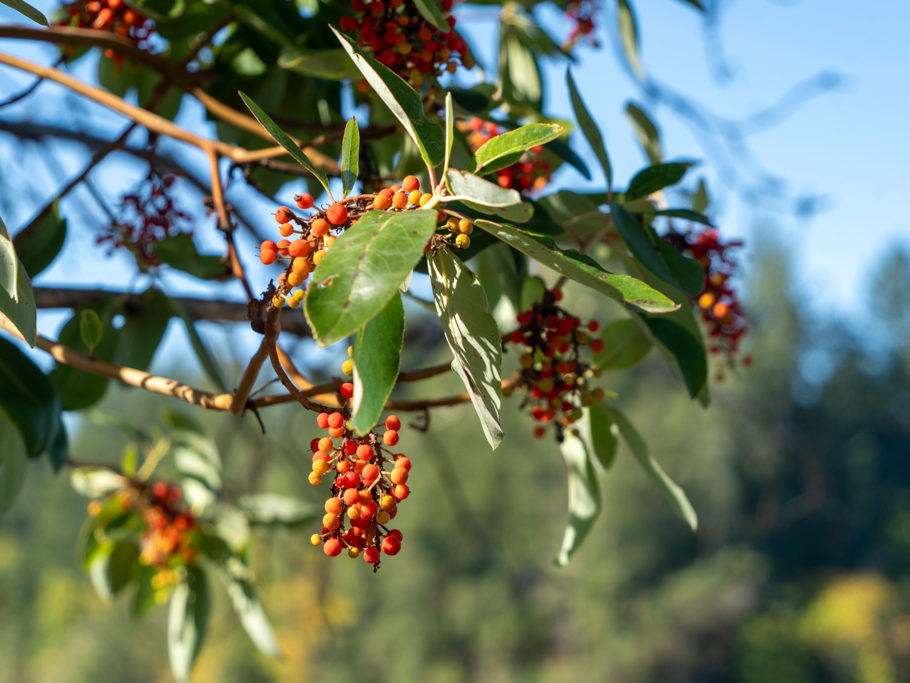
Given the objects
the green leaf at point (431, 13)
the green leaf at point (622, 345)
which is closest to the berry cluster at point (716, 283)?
the green leaf at point (622, 345)

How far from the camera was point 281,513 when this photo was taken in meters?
1.07

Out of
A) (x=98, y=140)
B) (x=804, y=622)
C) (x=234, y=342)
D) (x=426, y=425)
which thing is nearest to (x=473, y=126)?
(x=426, y=425)

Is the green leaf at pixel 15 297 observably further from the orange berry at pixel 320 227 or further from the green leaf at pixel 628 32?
the green leaf at pixel 628 32

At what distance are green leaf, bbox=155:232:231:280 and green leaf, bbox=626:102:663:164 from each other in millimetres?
437

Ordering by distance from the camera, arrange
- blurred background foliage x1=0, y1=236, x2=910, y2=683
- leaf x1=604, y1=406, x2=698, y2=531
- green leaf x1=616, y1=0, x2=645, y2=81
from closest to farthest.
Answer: leaf x1=604, y1=406, x2=698, y2=531, green leaf x1=616, y1=0, x2=645, y2=81, blurred background foliage x1=0, y1=236, x2=910, y2=683

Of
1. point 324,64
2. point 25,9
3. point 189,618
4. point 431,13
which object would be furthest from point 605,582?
point 25,9

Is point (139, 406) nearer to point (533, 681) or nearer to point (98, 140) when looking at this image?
point (533, 681)

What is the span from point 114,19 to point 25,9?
369 mm

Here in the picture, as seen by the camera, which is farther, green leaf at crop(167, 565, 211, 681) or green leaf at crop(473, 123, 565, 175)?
green leaf at crop(167, 565, 211, 681)

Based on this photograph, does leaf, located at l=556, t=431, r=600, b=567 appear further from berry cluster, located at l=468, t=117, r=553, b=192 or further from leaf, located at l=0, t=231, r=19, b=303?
leaf, located at l=0, t=231, r=19, b=303

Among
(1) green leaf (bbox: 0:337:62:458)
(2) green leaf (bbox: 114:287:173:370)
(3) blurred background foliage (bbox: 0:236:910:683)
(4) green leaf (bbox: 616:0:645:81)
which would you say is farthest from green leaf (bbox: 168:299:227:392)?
(3) blurred background foliage (bbox: 0:236:910:683)

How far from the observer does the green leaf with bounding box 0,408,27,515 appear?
0.78 metres

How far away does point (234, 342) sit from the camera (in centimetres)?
230

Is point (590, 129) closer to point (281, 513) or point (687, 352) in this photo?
point (687, 352)
